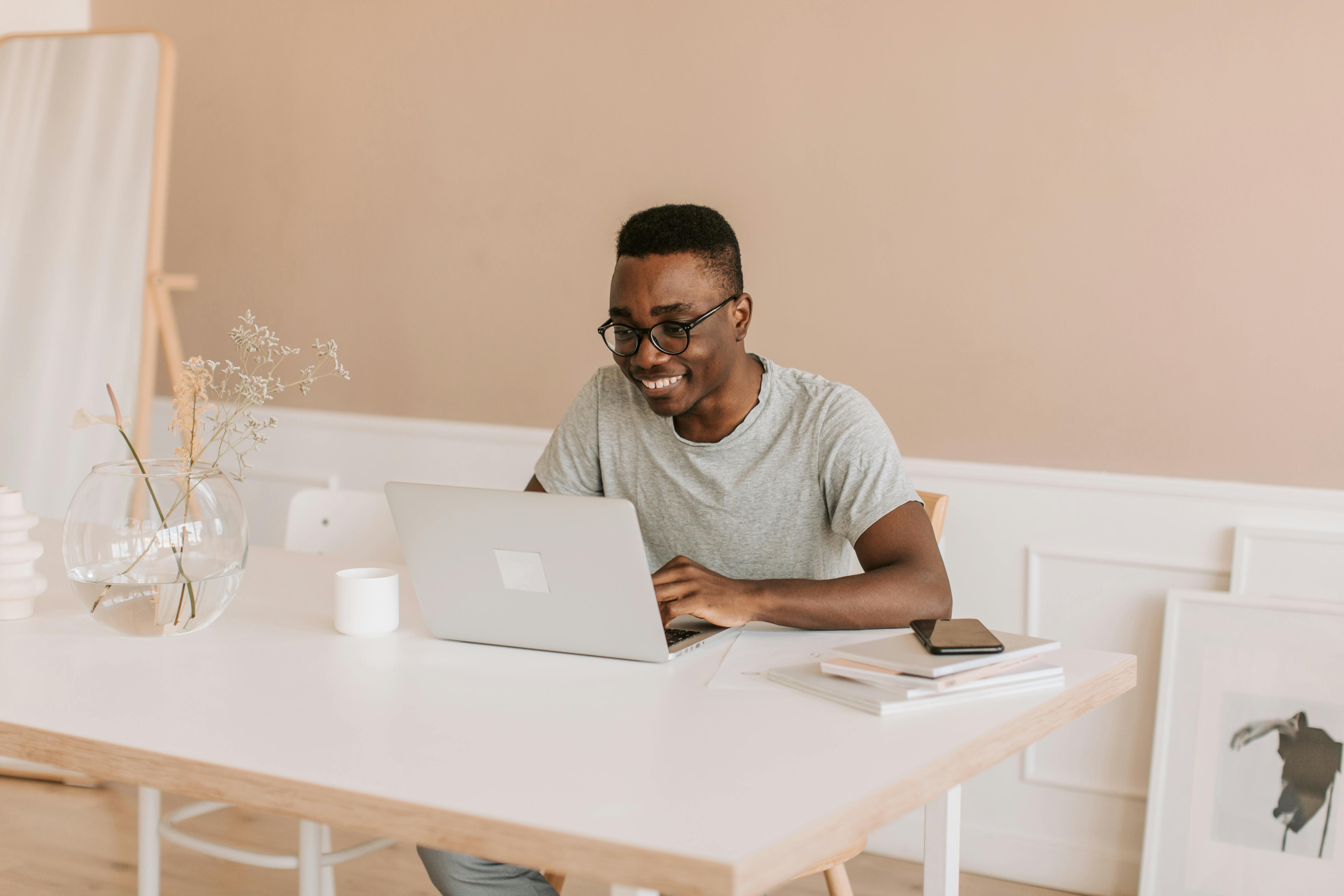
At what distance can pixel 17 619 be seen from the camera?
5.03 feet

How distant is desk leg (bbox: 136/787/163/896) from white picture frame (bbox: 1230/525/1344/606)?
1.96 metres

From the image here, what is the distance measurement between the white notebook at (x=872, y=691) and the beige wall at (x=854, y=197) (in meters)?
1.27

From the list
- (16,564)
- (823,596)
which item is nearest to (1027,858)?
(823,596)

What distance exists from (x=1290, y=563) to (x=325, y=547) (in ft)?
5.93

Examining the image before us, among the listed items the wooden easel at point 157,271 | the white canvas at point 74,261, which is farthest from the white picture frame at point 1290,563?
the white canvas at point 74,261

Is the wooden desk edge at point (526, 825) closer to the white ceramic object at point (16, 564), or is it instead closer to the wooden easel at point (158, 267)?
the white ceramic object at point (16, 564)

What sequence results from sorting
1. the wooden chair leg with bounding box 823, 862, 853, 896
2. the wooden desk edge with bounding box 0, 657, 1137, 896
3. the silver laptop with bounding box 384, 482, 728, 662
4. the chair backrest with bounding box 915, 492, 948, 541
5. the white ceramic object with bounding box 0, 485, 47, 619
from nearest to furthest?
the wooden desk edge with bounding box 0, 657, 1137, 896
the silver laptop with bounding box 384, 482, 728, 662
the white ceramic object with bounding box 0, 485, 47, 619
the wooden chair leg with bounding box 823, 862, 853, 896
the chair backrest with bounding box 915, 492, 948, 541

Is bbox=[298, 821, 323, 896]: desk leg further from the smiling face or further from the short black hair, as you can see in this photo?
the short black hair

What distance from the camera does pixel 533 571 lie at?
4.41 ft

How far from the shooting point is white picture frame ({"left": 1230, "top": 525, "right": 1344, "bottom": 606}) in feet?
7.24

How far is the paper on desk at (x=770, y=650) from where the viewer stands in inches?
50.9

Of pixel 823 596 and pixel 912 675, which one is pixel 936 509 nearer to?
pixel 823 596

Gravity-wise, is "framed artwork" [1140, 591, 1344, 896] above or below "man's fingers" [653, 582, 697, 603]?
below

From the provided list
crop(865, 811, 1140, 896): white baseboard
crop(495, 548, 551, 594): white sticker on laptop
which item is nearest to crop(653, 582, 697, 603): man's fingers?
crop(495, 548, 551, 594): white sticker on laptop
